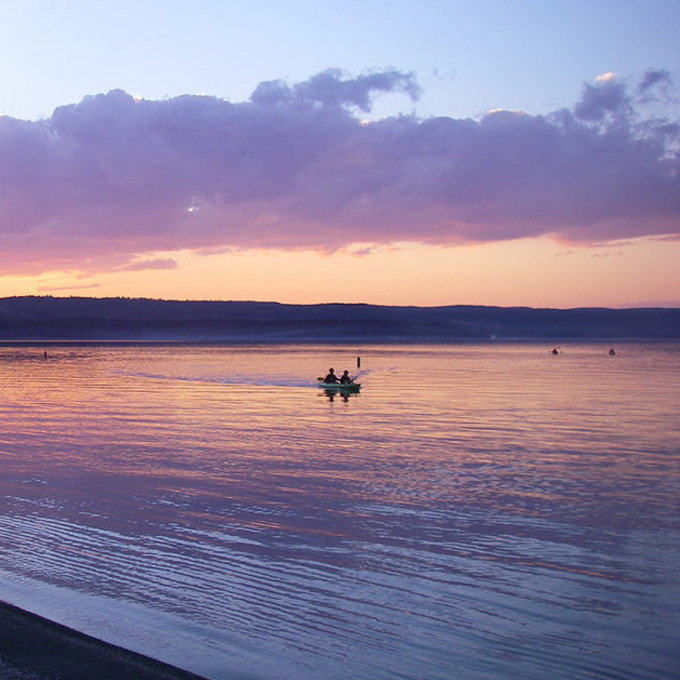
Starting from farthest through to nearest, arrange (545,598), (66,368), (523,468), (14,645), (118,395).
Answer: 1. (66,368)
2. (118,395)
3. (523,468)
4. (545,598)
5. (14,645)

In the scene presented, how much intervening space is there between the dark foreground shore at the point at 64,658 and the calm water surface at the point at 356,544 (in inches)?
28.1

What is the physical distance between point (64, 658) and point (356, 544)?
6249mm

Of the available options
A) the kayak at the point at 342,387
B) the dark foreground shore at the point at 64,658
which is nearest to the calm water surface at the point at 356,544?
the dark foreground shore at the point at 64,658

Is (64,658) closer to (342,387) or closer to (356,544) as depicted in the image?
(356,544)

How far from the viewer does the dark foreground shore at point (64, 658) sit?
24.5ft

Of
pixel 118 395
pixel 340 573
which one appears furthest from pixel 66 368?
pixel 340 573

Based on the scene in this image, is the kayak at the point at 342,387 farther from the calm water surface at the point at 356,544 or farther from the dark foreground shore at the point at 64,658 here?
the dark foreground shore at the point at 64,658

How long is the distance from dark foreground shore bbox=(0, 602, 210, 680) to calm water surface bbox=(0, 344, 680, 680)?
2.34ft

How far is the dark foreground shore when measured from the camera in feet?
24.5

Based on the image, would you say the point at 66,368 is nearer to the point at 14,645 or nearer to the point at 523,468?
the point at 523,468

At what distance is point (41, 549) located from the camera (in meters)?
12.9

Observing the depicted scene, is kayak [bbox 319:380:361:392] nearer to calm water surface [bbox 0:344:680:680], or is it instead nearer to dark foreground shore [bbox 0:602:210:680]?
calm water surface [bbox 0:344:680:680]

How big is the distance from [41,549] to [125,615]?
143 inches

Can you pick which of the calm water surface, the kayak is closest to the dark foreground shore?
the calm water surface
